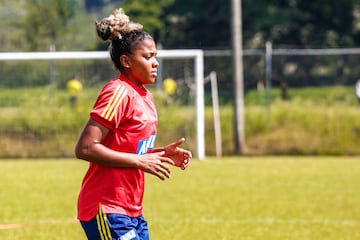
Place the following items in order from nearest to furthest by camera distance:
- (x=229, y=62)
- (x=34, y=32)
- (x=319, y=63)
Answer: (x=229, y=62) < (x=319, y=63) < (x=34, y=32)

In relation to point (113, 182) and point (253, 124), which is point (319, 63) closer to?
point (253, 124)

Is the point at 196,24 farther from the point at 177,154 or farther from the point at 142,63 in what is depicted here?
the point at 142,63

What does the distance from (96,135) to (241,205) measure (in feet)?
24.4

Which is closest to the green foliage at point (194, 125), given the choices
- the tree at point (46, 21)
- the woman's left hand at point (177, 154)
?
the woman's left hand at point (177, 154)

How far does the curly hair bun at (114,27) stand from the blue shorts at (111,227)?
983mm

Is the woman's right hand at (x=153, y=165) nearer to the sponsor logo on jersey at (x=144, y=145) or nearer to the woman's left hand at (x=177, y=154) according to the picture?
the sponsor logo on jersey at (x=144, y=145)

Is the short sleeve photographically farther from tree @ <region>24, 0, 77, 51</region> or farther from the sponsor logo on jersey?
tree @ <region>24, 0, 77, 51</region>

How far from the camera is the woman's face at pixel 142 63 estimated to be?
556cm

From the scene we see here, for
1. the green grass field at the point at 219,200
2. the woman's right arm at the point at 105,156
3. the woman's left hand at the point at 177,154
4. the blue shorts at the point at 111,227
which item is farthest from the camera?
the green grass field at the point at 219,200

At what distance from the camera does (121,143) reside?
5.43 metres

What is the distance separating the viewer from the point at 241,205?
495 inches

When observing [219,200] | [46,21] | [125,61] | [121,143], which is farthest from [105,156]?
[46,21]

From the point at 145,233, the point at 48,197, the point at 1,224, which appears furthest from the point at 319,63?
the point at 145,233

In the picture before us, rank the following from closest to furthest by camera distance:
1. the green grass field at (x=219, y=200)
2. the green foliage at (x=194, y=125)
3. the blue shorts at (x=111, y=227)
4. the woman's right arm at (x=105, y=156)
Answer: the woman's right arm at (x=105, y=156), the blue shorts at (x=111, y=227), the green grass field at (x=219, y=200), the green foliage at (x=194, y=125)
